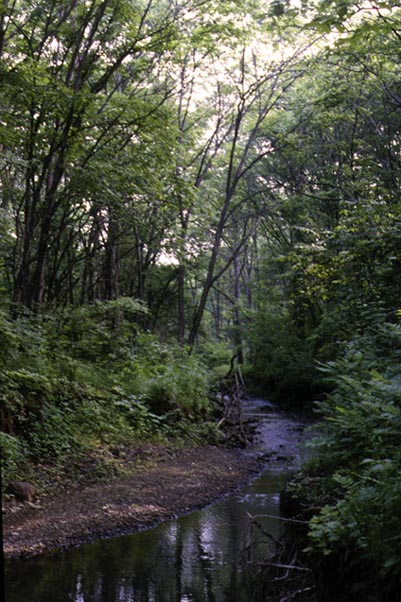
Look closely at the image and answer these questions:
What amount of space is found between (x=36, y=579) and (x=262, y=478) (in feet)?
19.7

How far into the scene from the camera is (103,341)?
1320 centimetres

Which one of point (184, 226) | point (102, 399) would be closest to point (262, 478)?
point (102, 399)

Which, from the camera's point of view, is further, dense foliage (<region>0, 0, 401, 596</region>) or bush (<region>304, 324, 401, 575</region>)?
dense foliage (<region>0, 0, 401, 596</region>)

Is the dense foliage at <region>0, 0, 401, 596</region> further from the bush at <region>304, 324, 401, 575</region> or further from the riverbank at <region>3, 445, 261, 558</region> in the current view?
the riverbank at <region>3, 445, 261, 558</region>

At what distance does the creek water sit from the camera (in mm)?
5605

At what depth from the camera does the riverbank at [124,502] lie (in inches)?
268

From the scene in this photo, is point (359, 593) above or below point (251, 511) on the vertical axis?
above

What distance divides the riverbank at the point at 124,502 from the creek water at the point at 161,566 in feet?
0.81

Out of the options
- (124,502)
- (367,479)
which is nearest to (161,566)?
(124,502)

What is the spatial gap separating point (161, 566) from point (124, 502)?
2084 millimetres

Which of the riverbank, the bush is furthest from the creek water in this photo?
the bush

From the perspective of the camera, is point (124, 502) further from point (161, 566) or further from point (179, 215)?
point (179, 215)

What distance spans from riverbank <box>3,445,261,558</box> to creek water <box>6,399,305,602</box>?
0.81 feet

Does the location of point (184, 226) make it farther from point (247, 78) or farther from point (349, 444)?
point (349, 444)
